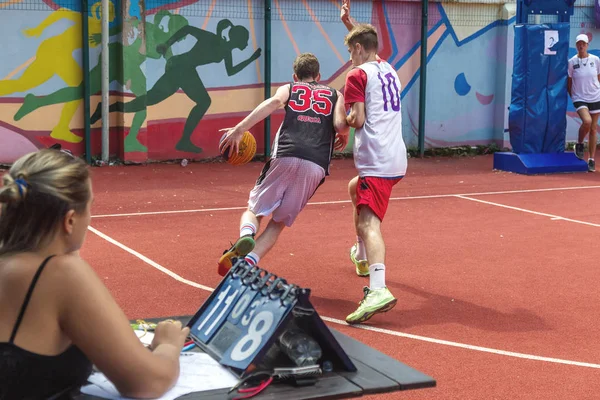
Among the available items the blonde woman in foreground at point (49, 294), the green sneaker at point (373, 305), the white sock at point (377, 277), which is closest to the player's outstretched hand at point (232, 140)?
the white sock at point (377, 277)

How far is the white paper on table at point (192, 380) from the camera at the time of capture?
10.0 ft

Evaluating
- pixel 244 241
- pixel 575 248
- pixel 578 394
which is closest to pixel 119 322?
pixel 578 394

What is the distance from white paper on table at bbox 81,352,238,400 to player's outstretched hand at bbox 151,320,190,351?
12 cm

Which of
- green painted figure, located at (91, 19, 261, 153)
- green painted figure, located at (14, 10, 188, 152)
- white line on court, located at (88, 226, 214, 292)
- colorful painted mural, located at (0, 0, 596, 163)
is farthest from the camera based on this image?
green painted figure, located at (91, 19, 261, 153)

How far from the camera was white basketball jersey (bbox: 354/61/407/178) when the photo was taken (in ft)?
21.6

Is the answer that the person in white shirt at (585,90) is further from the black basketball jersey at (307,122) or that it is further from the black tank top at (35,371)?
the black tank top at (35,371)

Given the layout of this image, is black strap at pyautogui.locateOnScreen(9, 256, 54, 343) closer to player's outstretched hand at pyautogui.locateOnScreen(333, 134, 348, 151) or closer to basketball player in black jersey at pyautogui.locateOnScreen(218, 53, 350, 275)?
basketball player in black jersey at pyautogui.locateOnScreen(218, 53, 350, 275)

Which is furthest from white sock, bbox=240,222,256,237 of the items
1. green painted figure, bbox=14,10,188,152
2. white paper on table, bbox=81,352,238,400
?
green painted figure, bbox=14,10,188,152

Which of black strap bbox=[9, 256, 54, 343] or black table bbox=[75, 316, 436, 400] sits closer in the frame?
black strap bbox=[9, 256, 54, 343]

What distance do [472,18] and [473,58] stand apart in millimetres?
763

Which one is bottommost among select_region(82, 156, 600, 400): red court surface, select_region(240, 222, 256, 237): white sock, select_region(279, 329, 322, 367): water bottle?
select_region(82, 156, 600, 400): red court surface

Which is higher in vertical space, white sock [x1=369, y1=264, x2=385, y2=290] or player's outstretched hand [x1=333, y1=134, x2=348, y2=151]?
player's outstretched hand [x1=333, y1=134, x2=348, y2=151]

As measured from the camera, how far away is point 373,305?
614 centimetres

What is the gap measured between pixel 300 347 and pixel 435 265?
5033 millimetres
